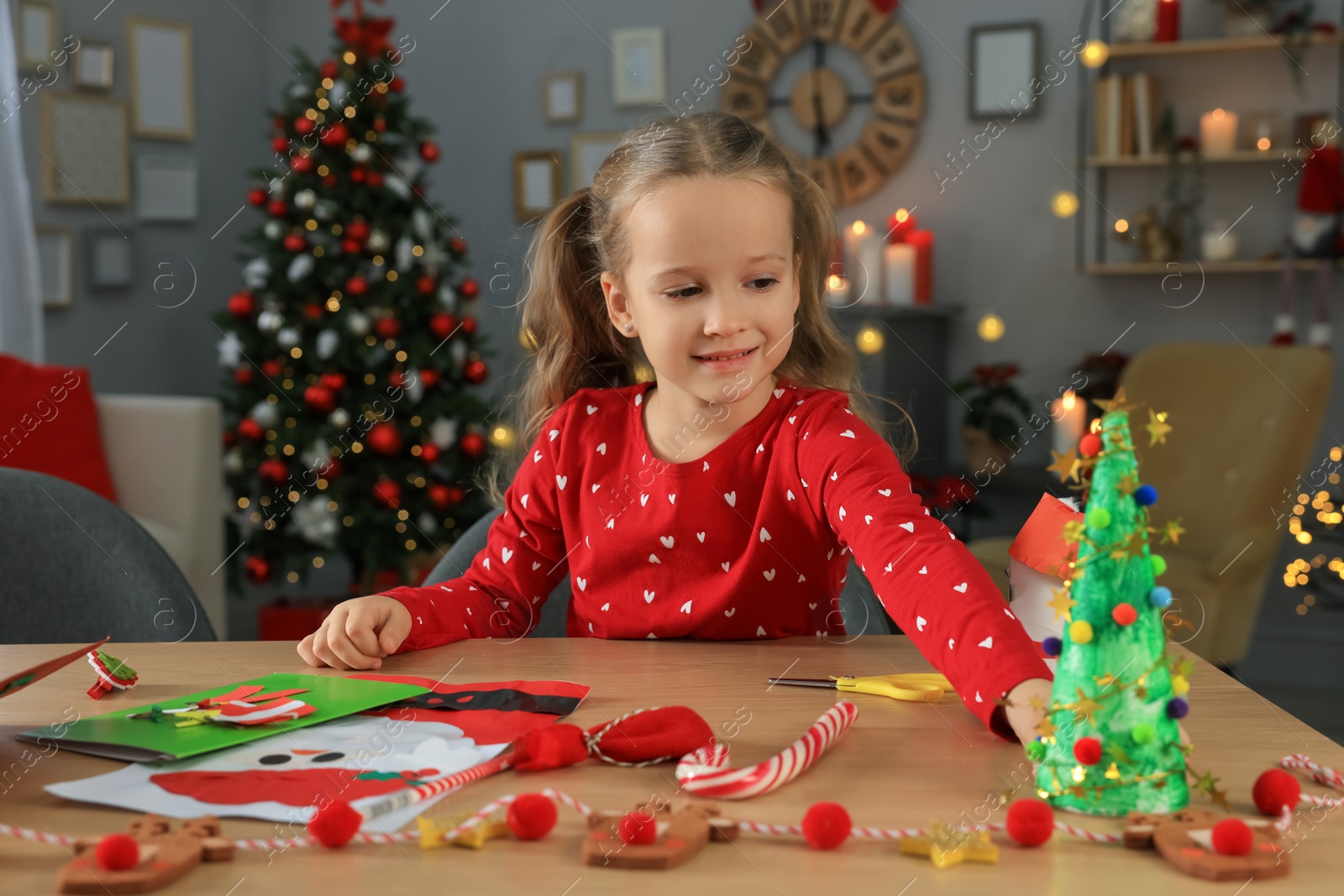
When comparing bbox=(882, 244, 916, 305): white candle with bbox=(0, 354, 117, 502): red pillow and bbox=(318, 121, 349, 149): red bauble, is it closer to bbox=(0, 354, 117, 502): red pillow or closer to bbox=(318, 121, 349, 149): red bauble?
bbox=(318, 121, 349, 149): red bauble

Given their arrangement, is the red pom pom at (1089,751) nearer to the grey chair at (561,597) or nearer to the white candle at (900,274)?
the grey chair at (561,597)

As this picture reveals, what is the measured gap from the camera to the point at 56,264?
12.4 ft

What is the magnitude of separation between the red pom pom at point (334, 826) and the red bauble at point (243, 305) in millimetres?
3174

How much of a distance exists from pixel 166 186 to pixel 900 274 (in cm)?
255

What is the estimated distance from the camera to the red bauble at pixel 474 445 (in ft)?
11.3

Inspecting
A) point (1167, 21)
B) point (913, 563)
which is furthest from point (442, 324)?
point (913, 563)

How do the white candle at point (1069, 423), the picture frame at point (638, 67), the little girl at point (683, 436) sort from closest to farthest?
1. the little girl at point (683, 436)
2. the white candle at point (1069, 423)
3. the picture frame at point (638, 67)

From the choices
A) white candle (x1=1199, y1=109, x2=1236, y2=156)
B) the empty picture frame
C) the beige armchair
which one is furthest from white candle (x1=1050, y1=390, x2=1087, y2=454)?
the empty picture frame

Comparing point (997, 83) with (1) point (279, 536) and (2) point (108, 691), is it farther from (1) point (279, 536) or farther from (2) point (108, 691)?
(2) point (108, 691)

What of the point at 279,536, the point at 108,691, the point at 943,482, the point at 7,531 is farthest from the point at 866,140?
the point at 108,691

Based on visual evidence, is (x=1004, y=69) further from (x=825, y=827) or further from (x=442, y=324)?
(x=825, y=827)

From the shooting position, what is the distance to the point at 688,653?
3.05 ft

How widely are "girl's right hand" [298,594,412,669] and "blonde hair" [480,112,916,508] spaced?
0.41m

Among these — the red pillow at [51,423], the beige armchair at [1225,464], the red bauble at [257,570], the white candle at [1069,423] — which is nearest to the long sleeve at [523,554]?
the beige armchair at [1225,464]
